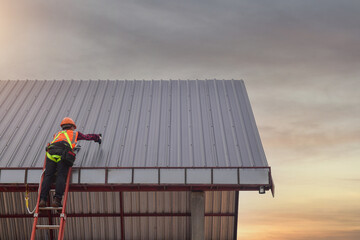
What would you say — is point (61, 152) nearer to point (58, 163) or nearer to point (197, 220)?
point (58, 163)

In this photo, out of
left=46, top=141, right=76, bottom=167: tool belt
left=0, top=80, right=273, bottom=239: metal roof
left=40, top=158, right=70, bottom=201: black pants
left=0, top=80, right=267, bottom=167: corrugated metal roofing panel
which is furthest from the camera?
left=0, top=80, right=267, bottom=167: corrugated metal roofing panel

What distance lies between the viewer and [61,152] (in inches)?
548

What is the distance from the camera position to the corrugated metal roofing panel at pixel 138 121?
1631 cm

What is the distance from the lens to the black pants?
13641 millimetres

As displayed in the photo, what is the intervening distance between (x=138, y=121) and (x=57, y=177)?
617cm

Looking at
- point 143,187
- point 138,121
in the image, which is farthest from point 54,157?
point 138,121

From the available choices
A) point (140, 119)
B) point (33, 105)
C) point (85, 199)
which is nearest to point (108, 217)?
point (85, 199)

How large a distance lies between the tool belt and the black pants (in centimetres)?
16

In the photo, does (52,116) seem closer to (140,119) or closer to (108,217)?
(140,119)

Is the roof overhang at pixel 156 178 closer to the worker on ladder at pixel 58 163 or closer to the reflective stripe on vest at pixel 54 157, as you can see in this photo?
the worker on ladder at pixel 58 163

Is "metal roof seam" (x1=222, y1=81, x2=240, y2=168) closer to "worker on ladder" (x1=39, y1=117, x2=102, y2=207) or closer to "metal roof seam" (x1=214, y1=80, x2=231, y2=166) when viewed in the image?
"metal roof seam" (x1=214, y1=80, x2=231, y2=166)

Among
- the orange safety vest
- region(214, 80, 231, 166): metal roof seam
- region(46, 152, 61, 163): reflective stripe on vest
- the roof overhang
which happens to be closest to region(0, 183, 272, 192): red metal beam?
the roof overhang

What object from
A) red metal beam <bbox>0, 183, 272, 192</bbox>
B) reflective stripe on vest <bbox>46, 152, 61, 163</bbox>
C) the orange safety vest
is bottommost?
red metal beam <bbox>0, 183, 272, 192</bbox>

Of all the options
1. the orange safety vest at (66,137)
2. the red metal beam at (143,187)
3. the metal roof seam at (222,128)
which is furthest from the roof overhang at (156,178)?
the orange safety vest at (66,137)
